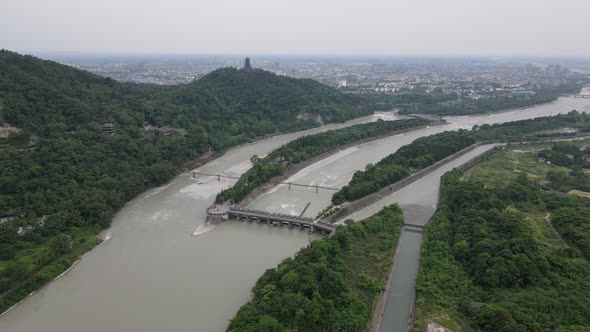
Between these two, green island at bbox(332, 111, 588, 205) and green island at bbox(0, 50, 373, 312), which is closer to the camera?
green island at bbox(0, 50, 373, 312)

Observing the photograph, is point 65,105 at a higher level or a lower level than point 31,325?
higher

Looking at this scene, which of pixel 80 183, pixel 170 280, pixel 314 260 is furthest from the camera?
pixel 80 183

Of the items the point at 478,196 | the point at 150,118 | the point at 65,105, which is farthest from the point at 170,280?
the point at 150,118

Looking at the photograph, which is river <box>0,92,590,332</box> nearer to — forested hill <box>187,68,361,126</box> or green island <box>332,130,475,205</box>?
green island <box>332,130,475,205</box>

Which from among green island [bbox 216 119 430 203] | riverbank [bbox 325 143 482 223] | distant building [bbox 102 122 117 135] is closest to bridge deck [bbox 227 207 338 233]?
riverbank [bbox 325 143 482 223]

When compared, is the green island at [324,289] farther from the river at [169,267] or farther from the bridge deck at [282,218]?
the bridge deck at [282,218]

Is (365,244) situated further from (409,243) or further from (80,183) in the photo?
(80,183)

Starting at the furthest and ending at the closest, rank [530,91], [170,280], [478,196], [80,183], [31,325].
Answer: [530,91], [80,183], [478,196], [170,280], [31,325]
